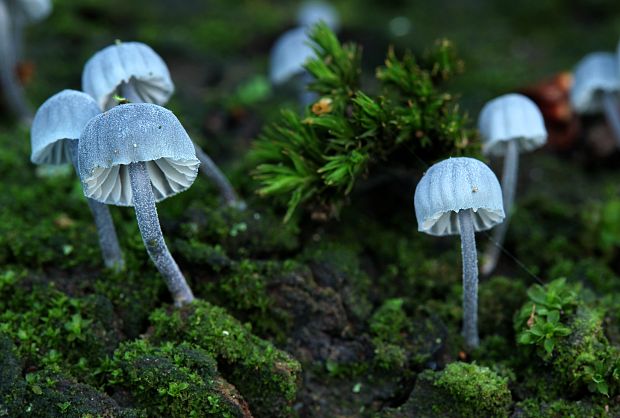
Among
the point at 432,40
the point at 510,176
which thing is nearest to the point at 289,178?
the point at 510,176

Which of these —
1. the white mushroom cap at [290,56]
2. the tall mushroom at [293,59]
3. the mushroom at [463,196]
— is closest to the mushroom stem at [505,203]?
the mushroom at [463,196]

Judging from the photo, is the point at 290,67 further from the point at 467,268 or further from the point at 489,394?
the point at 489,394

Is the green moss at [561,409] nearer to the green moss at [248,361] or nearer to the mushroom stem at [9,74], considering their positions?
the green moss at [248,361]

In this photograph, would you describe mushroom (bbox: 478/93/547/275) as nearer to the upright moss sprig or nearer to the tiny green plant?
the upright moss sprig

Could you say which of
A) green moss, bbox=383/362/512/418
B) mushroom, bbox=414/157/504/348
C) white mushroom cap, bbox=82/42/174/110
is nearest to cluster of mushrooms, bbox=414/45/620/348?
mushroom, bbox=414/157/504/348

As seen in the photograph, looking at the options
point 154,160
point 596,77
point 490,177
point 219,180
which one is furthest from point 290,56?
point 490,177

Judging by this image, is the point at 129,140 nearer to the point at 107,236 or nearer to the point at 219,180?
the point at 107,236
